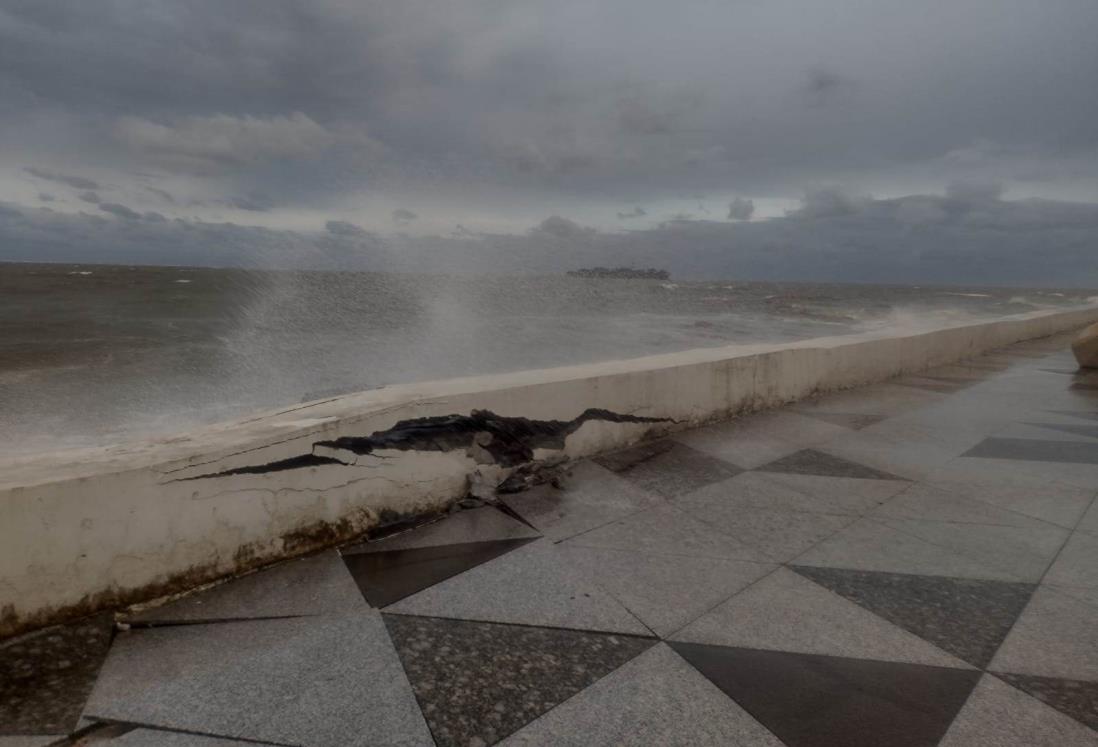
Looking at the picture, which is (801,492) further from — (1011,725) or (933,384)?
(933,384)

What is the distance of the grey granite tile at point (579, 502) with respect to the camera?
3.01 m

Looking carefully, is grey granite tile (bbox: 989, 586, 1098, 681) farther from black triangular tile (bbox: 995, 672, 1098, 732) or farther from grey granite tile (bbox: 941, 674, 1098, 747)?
grey granite tile (bbox: 941, 674, 1098, 747)

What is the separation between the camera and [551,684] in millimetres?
1807

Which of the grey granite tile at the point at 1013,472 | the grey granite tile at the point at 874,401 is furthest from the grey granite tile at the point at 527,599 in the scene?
the grey granite tile at the point at 874,401

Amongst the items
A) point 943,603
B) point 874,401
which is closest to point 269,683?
point 943,603

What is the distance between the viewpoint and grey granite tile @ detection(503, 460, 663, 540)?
3.01 metres

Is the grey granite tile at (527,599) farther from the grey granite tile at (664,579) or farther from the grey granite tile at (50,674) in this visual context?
the grey granite tile at (50,674)

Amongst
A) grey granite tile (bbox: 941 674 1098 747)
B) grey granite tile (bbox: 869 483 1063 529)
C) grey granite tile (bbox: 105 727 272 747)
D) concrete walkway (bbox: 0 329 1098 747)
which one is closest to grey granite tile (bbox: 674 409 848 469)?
concrete walkway (bbox: 0 329 1098 747)

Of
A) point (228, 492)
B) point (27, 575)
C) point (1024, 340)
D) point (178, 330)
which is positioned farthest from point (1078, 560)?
point (178, 330)

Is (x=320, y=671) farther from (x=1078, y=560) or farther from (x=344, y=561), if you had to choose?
(x=1078, y=560)

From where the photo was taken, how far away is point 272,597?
228 centimetres

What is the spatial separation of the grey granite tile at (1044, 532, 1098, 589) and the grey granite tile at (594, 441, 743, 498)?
5.29ft

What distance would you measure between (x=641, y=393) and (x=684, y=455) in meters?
0.54

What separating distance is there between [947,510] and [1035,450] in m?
1.94
